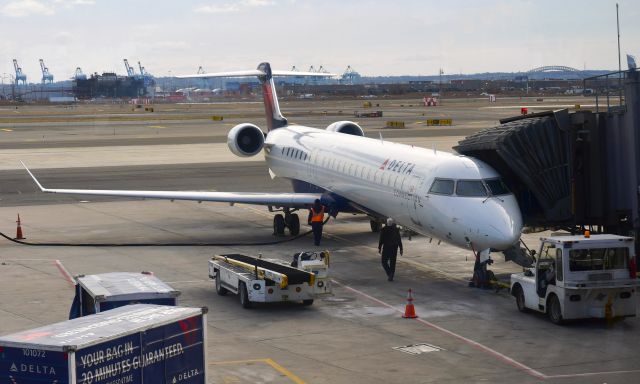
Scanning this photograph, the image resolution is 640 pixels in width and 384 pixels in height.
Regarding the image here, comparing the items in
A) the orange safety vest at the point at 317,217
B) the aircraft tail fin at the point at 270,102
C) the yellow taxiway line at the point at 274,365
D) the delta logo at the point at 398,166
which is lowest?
the yellow taxiway line at the point at 274,365

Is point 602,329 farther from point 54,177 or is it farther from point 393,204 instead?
point 54,177

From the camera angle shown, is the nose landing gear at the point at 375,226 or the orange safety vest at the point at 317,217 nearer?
the orange safety vest at the point at 317,217

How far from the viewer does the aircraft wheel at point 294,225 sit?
118 ft

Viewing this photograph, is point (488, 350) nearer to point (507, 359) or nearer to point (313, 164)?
point (507, 359)

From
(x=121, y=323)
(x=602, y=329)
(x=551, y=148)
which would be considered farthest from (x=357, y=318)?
(x=121, y=323)

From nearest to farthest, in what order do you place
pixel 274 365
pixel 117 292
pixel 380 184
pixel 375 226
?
pixel 117 292
pixel 274 365
pixel 380 184
pixel 375 226

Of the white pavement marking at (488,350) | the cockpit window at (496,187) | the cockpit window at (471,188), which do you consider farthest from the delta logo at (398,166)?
the white pavement marking at (488,350)

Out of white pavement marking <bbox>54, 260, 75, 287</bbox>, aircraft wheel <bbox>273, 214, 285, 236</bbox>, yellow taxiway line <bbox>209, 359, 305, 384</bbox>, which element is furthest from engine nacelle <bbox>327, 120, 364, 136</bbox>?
yellow taxiway line <bbox>209, 359, 305, 384</bbox>

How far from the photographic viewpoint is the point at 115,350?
1363 centimetres

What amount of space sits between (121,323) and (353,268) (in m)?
15.7

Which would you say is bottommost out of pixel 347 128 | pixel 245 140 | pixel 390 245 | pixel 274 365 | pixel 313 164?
pixel 274 365

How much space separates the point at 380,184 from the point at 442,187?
12.4 ft

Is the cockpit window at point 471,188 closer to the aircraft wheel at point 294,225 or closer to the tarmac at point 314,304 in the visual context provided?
the tarmac at point 314,304

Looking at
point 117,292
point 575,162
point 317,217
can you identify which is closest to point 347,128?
point 317,217
